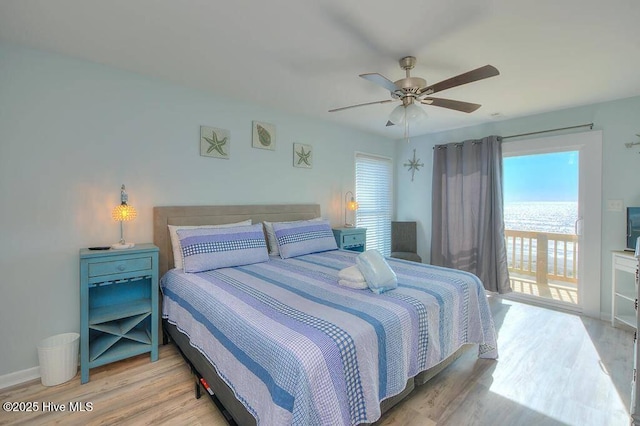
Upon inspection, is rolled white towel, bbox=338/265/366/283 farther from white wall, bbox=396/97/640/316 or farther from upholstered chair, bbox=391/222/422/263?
white wall, bbox=396/97/640/316

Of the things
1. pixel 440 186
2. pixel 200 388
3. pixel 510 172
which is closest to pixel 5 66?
pixel 200 388

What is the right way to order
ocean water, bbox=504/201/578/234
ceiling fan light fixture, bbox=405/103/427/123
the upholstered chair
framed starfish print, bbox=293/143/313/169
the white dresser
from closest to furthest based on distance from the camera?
1. ceiling fan light fixture, bbox=405/103/427/123
2. the white dresser
3. ocean water, bbox=504/201/578/234
4. framed starfish print, bbox=293/143/313/169
5. the upholstered chair

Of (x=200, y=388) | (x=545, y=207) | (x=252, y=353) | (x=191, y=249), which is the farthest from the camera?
(x=545, y=207)

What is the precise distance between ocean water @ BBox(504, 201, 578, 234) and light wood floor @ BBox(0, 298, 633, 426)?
1.46m

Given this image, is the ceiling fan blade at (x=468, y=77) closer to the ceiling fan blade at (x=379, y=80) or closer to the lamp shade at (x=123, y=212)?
the ceiling fan blade at (x=379, y=80)

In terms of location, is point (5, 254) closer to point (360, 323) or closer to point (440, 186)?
point (360, 323)

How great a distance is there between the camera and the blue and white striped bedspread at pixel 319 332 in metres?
1.18

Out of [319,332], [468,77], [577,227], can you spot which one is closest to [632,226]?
[577,227]

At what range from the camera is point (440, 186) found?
4.49 metres

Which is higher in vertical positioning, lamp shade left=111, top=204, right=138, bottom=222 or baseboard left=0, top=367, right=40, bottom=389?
lamp shade left=111, top=204, right=138, bottom=222

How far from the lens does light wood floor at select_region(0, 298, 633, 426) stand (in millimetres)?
1729

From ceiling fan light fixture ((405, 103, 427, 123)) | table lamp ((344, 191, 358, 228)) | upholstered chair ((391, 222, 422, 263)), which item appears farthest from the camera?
upholstered chair ((391, 222, 422, 263))

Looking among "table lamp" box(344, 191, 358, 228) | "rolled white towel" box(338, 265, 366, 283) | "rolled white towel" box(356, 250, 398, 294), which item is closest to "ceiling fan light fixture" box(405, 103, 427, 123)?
"rolled white towel" box(356, 250, 398, 294)

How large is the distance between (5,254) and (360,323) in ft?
8.27
